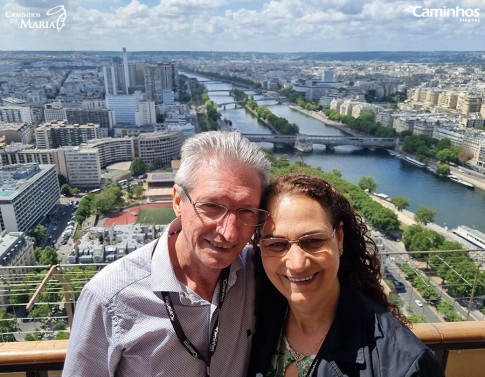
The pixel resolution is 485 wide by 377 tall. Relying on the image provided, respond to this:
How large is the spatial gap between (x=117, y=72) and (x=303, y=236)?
2869 cm

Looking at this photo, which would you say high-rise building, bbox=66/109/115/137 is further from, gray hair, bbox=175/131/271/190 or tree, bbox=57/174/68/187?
gray hair, bbox=175/131/271/190

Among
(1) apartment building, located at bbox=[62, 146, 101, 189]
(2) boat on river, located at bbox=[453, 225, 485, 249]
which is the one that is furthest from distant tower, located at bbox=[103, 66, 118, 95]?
(2) boat on river, located at bbox=[453, 225, 485, 249]

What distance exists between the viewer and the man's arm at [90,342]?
492 mm

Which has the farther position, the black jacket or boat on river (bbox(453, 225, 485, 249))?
boat on river (bbox(453, 225, 485, 249))

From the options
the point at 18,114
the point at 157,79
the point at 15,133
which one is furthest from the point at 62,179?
the point at 157,79

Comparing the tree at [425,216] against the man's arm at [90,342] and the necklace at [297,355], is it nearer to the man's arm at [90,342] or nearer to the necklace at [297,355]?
the necklace at [297,355]

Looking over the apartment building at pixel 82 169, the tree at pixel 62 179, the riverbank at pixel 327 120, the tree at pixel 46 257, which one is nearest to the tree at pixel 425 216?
the tree at pixel 46 257

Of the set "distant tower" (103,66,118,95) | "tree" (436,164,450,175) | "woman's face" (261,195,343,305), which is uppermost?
"woman's face" (261,195,343,305)

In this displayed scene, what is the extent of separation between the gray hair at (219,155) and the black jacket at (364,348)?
184 millimetres

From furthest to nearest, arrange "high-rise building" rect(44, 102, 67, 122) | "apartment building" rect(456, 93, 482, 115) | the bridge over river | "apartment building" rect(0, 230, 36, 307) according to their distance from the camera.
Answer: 1. "apartment building" rect(456, 93, 482, 115)
2. "high-rise building" rect(44, 102, 67, 122)
3. the bridge over river
4. "apartment building" rect(0, 230, 36, 307)

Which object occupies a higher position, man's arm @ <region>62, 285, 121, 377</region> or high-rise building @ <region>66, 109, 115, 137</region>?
man's arm @ <region>62, 285, 121, 377</region>

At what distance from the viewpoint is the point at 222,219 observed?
505 mm

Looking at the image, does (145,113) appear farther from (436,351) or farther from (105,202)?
(436,351)

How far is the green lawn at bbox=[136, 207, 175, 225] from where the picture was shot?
793 centimetres
